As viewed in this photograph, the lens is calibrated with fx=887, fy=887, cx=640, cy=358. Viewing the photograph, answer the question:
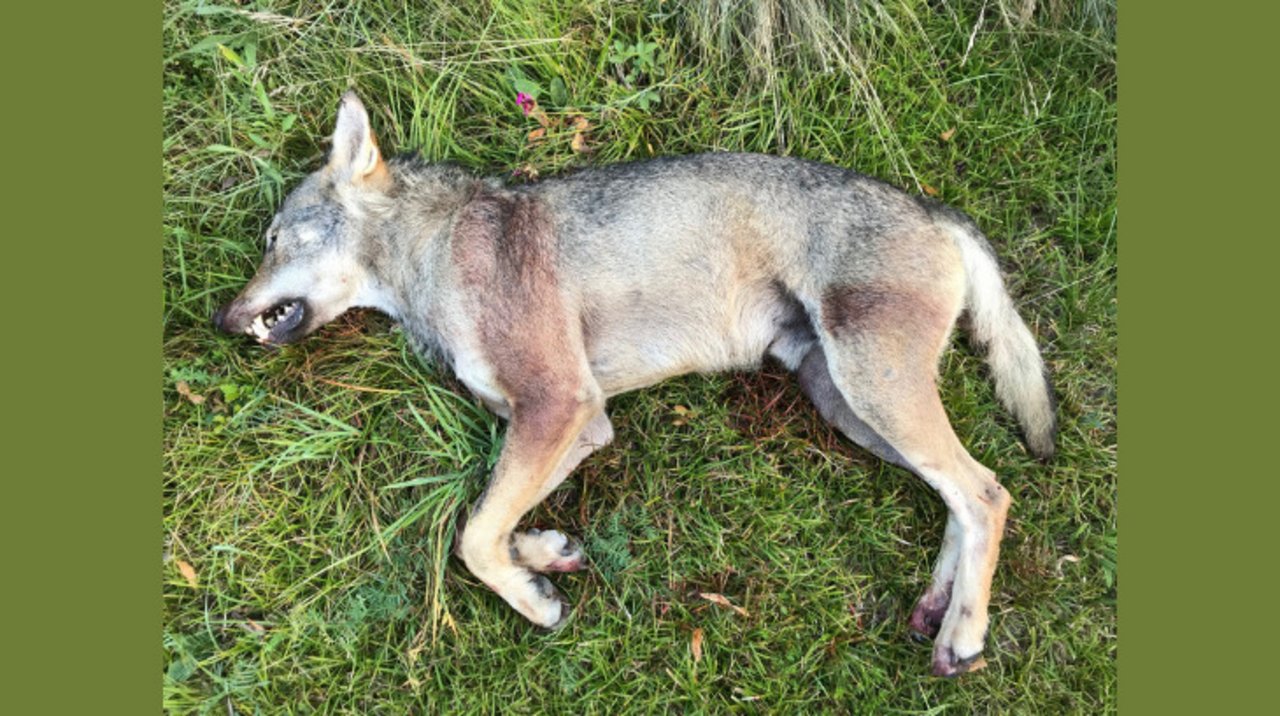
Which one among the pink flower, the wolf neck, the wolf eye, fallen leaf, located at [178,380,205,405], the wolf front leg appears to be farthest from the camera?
the pink flower

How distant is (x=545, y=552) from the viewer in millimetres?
4730

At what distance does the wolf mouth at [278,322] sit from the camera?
15.6 feet

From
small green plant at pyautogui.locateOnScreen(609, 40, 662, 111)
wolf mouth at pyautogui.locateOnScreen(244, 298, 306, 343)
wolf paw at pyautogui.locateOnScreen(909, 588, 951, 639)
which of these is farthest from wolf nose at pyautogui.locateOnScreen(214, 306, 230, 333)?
wolf paw at pyautogui.locateOnScreen(909, 588, 951, 639)

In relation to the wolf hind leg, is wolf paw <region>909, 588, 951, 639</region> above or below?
below

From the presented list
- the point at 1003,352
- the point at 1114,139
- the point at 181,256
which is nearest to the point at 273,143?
the point at 181,256

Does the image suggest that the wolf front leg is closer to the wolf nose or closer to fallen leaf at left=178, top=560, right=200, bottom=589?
fallen leaf at left=178, top=560, right=200, bottom=589

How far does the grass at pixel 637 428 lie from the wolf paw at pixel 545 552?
0.14 m

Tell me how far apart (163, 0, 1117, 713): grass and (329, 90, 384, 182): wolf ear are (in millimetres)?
575

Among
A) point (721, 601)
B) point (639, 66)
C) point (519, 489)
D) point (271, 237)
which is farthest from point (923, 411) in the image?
point (271, 237)

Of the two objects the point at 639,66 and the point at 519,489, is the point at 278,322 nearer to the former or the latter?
the point at 519,489

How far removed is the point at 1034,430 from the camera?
16.3ft

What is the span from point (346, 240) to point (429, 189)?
1.69 feet

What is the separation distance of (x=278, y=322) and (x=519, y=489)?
5.40ft

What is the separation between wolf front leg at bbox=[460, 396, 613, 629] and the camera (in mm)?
→ 4328
